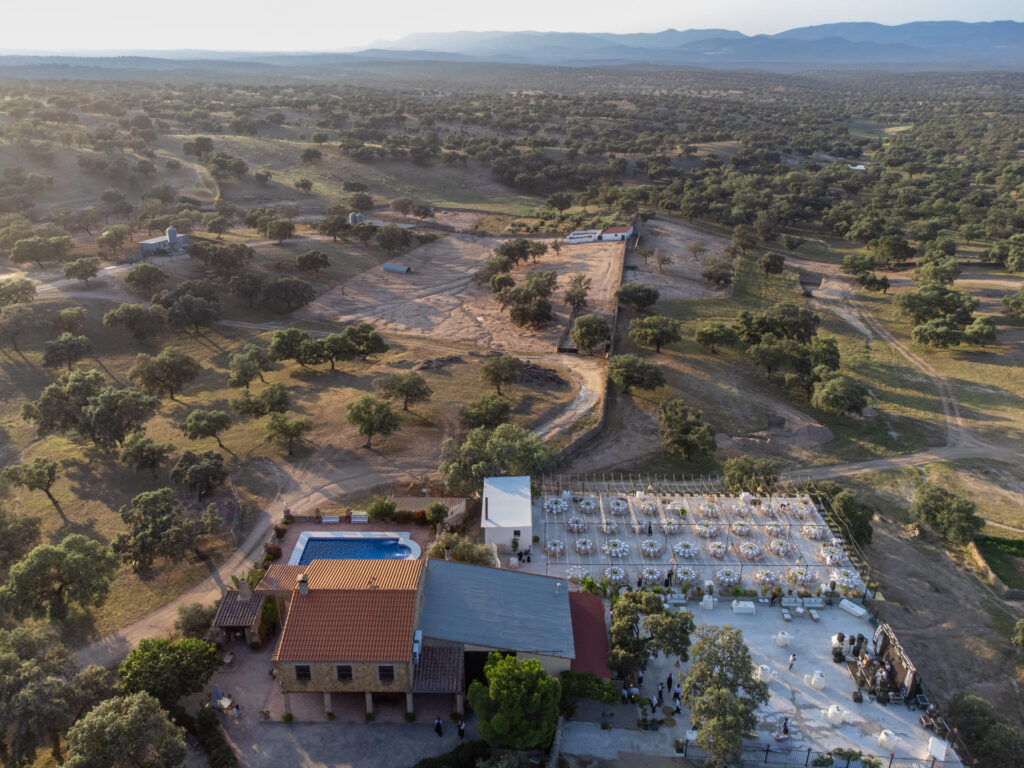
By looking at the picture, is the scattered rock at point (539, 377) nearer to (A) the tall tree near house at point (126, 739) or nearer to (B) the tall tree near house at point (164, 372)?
(B) the tall tree near house at point (164, 372)

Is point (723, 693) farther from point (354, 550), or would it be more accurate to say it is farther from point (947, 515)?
point (947, 515)

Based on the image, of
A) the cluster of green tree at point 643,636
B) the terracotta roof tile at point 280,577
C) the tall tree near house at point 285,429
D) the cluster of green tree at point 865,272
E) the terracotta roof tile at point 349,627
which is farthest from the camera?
the cluster of green tree at point 865,272

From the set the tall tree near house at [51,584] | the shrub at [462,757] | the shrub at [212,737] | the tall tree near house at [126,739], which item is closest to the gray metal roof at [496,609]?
the shrub at [462,757]

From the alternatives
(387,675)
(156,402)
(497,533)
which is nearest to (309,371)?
(156,402)

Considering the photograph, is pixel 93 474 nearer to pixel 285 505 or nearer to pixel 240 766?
pixel 285 505

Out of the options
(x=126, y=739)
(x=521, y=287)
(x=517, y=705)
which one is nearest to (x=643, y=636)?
(x=517, y=705)

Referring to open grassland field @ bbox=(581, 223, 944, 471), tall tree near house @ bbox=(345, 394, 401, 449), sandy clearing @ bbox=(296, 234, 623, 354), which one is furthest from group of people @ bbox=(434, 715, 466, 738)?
sandy clearing @ bbox=(296, 234, 623, 354)
